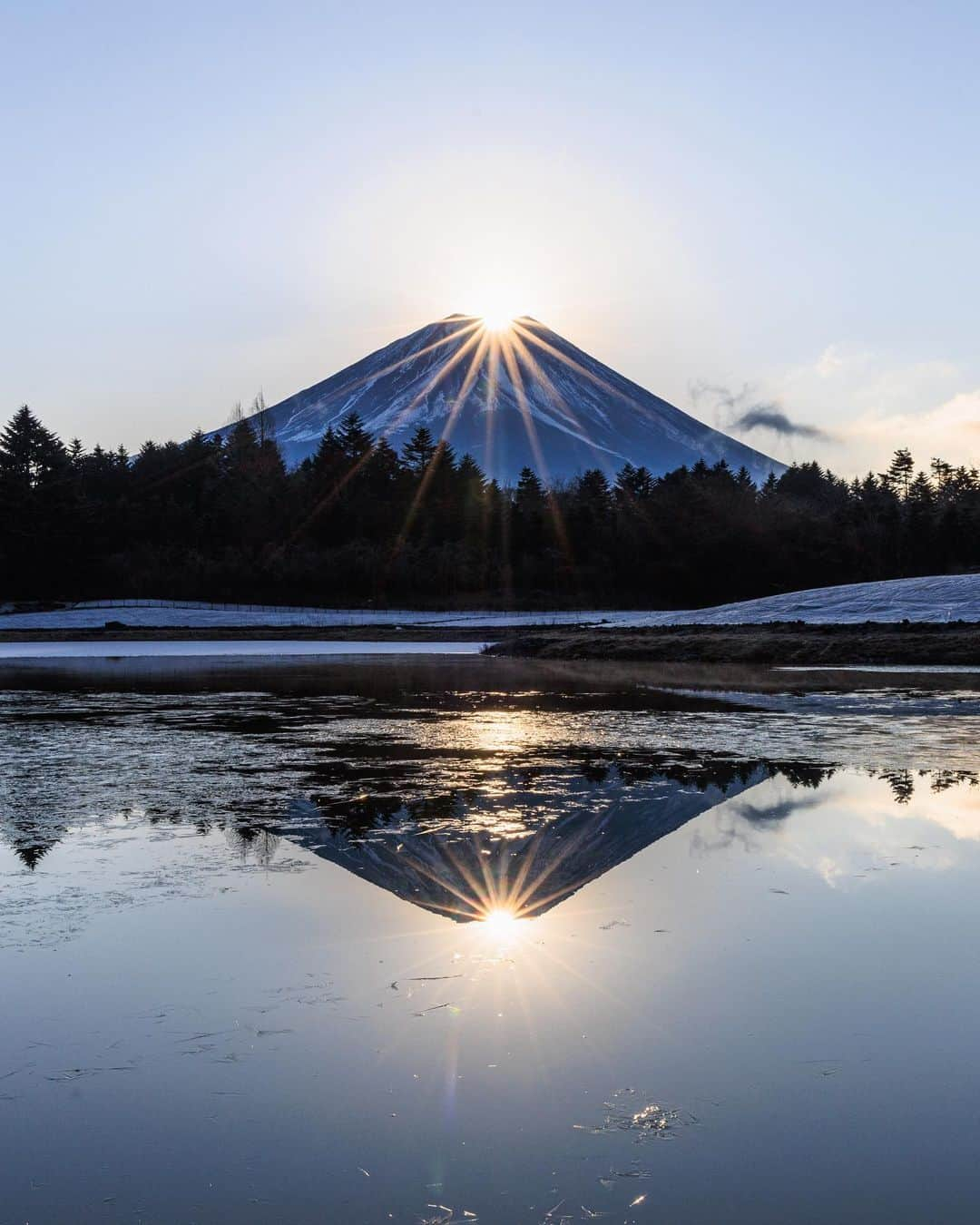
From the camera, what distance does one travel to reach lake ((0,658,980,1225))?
376 cm

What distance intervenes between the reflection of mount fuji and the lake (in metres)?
0.05

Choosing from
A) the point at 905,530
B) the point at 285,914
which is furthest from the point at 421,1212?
the point at 905,530

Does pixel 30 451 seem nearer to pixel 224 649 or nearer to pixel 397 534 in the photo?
pixel 397 534

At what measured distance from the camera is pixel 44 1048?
4.80 m

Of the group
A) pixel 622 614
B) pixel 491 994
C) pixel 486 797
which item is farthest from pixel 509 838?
pixel 622 614

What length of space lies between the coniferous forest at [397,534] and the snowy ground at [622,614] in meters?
7.61

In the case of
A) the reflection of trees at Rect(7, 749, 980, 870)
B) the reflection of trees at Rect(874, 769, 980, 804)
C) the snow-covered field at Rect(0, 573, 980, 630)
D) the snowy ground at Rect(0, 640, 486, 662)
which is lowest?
the reflection of trees at Rect(874, 769, 980, 804)

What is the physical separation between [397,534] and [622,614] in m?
24.6

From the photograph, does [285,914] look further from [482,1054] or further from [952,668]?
[952,668]

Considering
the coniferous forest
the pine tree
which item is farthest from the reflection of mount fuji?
the pine tree

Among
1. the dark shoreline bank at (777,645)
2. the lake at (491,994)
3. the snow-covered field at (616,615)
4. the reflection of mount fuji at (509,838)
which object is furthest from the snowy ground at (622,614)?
the lake at (491,994)

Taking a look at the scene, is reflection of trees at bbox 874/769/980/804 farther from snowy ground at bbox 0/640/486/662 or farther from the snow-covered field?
snowy ground at bbox 0/640/486/662

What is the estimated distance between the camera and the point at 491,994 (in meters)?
5.47

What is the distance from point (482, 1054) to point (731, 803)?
608 cm
